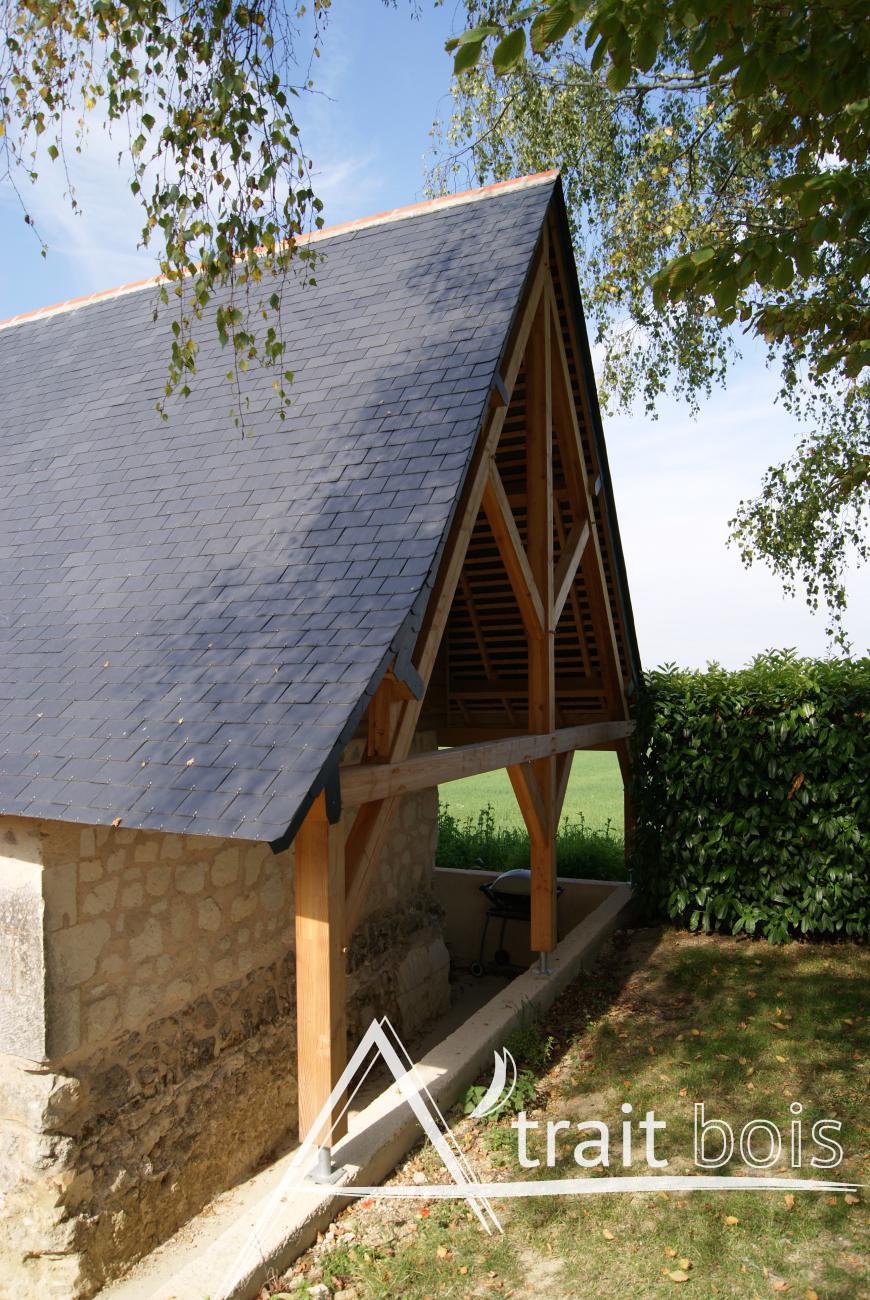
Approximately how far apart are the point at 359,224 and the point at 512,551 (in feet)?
11.7

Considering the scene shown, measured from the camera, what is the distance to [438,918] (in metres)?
8.02

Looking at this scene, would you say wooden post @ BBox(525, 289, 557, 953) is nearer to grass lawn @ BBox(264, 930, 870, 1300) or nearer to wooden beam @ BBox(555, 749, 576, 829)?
wooden beam @ BBox(555, 749, 576, 829)

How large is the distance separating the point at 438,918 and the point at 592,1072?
281 centimetres

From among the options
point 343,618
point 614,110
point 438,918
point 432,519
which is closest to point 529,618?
point 432,519

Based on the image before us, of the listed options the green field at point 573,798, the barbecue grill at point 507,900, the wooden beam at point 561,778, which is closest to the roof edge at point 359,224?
the wooden beam at point 561,778

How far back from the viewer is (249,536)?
4.79 m

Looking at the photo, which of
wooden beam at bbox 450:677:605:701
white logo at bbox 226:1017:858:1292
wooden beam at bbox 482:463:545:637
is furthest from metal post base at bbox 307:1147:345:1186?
wooden beam at bbox 450:677:605:701

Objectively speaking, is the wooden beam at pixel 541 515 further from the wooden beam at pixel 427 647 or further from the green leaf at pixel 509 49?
the green leaf at pixel 509 49

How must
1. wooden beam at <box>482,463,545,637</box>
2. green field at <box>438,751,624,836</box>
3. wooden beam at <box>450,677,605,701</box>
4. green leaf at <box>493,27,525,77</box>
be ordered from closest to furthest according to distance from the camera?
1. green leaf at <box>493,27,525,77</box>
2. wooden beam at <box>482,463,545,637</box>
3. wooden beam at <box>450,677,605,701</box>
4. green field at <box>438,751,624,836</box>

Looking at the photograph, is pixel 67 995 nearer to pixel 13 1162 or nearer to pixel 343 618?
pixel 13 1162

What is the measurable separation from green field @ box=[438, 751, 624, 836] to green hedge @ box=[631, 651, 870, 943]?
3845 mm

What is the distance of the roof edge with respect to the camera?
687 cm

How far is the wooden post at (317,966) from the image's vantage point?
3.93 m

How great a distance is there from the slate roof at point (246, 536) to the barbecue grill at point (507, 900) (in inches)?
198
